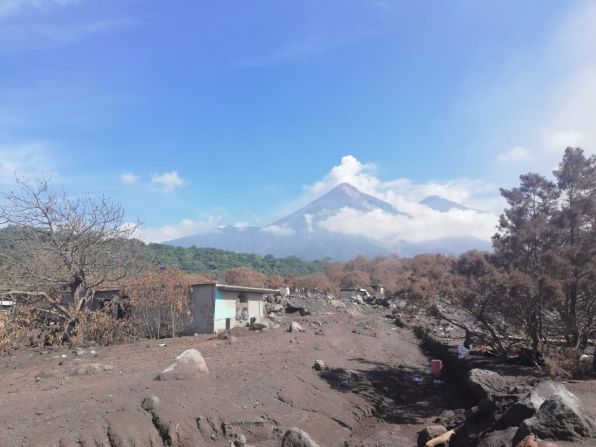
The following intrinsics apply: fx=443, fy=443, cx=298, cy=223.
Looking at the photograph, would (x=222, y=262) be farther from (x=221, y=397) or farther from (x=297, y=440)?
(x=297, y=440)

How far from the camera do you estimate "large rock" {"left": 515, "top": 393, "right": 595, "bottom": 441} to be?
6.80 metres

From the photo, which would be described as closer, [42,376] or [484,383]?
[484,383]

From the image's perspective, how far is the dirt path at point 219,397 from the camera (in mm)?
8244

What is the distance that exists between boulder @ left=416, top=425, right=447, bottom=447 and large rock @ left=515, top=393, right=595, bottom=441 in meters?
2.78

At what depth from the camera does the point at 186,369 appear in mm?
11164

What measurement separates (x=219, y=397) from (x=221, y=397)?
0.05 metres

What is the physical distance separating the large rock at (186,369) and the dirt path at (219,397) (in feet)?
0.86

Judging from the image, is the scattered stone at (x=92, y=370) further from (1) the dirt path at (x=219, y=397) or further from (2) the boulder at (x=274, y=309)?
(2) the boulder at (x=274, y=309)

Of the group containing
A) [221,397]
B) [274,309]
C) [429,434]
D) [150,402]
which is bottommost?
[429,434]

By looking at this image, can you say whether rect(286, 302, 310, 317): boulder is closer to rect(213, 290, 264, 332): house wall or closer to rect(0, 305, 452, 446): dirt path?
rect(213, 290, 264, 332): house wall

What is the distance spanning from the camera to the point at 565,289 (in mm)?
12609

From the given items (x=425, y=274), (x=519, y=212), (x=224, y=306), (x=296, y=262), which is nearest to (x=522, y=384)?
(x=425, y=274)

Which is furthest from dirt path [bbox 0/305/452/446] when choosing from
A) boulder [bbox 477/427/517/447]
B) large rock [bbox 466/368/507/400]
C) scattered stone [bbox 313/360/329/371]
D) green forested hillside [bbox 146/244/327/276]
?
green forested hillside [bbox 146/244/327/276]

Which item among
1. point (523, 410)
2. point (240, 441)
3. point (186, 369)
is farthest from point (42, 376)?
point (523, 410)
